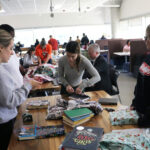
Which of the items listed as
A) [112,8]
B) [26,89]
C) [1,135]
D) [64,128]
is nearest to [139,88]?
[64,128]

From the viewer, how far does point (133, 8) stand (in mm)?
11070

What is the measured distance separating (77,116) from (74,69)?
1191 mm

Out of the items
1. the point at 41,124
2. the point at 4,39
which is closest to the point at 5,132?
the point at 41,124

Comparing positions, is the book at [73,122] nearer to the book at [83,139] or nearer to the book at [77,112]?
the book at [77,112]

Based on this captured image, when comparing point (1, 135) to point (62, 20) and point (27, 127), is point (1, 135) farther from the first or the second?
point (62, 20)

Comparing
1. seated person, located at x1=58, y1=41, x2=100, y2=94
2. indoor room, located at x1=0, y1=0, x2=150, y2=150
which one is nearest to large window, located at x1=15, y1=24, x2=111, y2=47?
indoor room, located at x1=0, y1=0, x2=150, y2=150

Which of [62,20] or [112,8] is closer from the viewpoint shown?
[112,8]

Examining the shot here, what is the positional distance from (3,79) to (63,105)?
0.74m

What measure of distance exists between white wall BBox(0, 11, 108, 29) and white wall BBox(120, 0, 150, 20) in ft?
10.8

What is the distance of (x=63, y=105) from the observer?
6.74 feet

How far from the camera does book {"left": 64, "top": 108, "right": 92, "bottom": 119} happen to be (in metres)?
1.68

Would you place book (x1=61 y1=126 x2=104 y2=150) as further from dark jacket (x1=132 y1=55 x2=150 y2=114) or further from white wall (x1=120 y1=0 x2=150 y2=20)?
white wall (x1=120 y1=0 x2=150 y2=20)

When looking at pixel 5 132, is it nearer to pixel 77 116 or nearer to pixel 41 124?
pixel 41 124

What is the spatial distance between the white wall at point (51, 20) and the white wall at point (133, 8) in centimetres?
329
